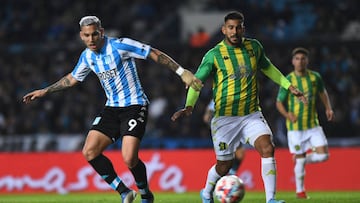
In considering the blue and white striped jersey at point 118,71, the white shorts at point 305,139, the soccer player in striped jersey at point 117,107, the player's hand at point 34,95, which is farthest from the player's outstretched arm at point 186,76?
the white shorts at point 305,139

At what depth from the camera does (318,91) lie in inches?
507

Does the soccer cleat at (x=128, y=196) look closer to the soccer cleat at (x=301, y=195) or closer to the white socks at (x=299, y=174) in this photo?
the soccer cleat at (x=301, y=195)

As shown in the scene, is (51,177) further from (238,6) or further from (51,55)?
(238,6)

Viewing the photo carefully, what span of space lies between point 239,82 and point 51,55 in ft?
49.4

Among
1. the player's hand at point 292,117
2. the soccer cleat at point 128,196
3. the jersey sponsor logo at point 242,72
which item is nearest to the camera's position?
the soccer cleat at point 128,196

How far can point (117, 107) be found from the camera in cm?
920

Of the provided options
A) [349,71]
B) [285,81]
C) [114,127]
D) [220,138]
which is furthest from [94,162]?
[349,71]

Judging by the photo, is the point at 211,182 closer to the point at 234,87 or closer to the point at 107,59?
the point at 234,87

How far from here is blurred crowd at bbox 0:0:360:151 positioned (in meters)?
20.3

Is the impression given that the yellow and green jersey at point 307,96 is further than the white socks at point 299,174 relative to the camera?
Yes

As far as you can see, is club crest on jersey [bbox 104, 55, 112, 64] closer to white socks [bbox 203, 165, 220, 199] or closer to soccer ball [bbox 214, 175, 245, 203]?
white socks [bbox 203, 165, 220, 199]

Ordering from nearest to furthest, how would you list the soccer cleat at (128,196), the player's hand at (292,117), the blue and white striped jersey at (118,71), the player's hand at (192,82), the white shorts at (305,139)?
the player's hand at (192,82) → the soccer cleat at (128,196) → the blue and white striped jersey at (118,71) → the player's hand at (292,117) → the white shorts at (305,139)

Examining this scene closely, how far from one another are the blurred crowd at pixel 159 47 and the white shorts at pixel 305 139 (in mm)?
5883

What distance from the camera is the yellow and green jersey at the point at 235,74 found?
921 cm
